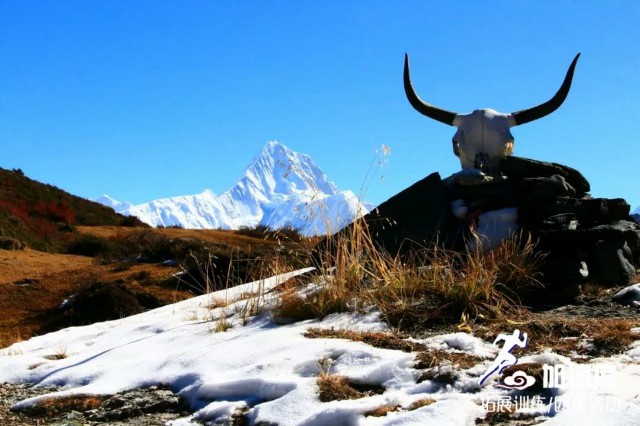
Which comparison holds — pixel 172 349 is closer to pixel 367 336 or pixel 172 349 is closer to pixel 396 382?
pixel 367 336

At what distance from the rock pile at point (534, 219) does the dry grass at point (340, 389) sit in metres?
2.90

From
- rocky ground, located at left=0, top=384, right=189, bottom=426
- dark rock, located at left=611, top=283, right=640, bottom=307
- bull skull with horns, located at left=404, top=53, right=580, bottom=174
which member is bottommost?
→ rocky ground, located at left=0, top=384, right=189, bottom=426

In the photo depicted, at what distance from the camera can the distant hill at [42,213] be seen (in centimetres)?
2002

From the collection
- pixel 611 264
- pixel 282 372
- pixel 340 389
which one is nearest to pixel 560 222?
pixel 611 264

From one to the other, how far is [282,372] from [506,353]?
4.30 feet

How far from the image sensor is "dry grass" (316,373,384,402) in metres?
3.74

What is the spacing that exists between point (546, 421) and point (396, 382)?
93 cm

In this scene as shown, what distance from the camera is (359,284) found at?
5.95 metres

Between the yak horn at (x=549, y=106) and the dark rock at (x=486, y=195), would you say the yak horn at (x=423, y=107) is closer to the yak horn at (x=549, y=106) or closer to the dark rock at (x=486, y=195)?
the yak horn at (x=549, y=106)

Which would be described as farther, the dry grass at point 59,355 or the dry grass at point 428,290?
the dry grass at point 59,355

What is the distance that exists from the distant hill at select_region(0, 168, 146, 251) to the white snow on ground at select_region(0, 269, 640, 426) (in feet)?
46.3
